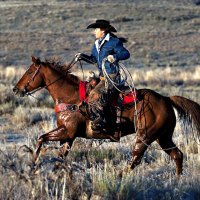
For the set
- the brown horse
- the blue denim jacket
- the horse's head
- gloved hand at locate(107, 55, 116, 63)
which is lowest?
the brown horse

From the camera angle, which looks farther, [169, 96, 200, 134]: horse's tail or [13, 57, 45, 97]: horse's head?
[13, 57, 45, 97]: horse's head

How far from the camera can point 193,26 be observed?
216 feet

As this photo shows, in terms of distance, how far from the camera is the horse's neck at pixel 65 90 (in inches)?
414

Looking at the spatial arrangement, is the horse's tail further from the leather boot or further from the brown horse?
the leather boot

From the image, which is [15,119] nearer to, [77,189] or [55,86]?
[55,86]

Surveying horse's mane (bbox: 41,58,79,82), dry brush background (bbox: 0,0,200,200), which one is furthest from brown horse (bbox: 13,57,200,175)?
dry brush background (bbox: 0,0,200,200)

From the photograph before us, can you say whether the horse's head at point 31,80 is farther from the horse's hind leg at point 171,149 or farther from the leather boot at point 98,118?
the horse's hind leg at point 171,149

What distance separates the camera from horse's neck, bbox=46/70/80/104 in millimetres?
10508

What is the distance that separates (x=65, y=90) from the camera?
417 inches

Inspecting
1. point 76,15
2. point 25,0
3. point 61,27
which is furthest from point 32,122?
point 25,0

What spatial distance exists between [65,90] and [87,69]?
27.1 meters

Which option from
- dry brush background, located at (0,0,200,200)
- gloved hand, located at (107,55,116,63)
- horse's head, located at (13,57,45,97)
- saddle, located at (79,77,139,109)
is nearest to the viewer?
dry brush background, located at (0,0,200,200)

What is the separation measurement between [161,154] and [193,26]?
55.2 meters

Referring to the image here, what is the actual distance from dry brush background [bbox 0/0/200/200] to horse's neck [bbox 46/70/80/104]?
1.00 meters
